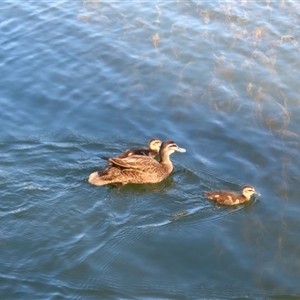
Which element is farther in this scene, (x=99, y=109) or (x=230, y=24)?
(x=230, y=24)

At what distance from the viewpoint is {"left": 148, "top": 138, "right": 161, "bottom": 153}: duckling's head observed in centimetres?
1015

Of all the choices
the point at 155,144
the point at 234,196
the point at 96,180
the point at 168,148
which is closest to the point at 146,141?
the point at 155,144

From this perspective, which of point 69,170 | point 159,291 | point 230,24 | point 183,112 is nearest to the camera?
point 159,291

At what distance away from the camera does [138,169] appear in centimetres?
970

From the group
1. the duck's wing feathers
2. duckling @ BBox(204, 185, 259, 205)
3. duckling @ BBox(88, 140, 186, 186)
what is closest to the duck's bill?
duckling @ BBox(88, 140, 186, 186)

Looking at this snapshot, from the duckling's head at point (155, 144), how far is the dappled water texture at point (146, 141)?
349 mm

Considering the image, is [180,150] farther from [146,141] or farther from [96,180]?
[96,180]

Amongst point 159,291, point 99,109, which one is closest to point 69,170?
point 99,109

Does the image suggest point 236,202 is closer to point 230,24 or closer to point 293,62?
point 293,62

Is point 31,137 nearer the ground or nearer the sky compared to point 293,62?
nearer the ground

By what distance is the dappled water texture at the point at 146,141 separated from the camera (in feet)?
25.5

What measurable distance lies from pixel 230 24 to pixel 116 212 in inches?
261

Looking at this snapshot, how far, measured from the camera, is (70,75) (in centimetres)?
1259

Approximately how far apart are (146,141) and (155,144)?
37 centimetres
